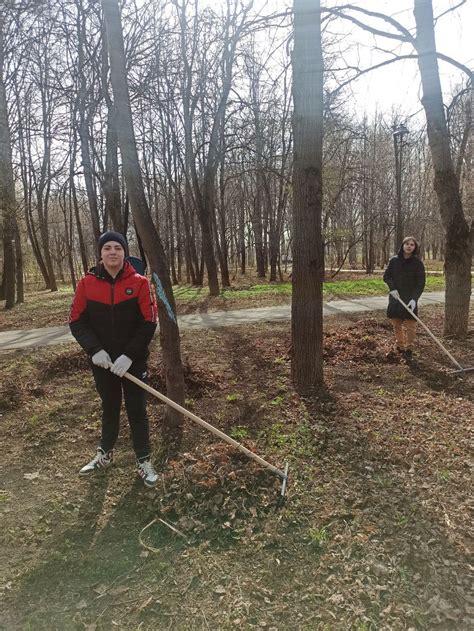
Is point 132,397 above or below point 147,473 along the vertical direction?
above

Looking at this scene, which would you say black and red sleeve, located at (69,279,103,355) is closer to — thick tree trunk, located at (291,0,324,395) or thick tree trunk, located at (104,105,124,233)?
thick tree trunk, located at (291,0,324,395)

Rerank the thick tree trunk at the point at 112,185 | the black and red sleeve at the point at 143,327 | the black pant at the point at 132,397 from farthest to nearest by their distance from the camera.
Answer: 1. the thick tree trunk at the point at 112,185
2. the black pant at the point at 132,397
3. the black and red sleeve at the point at 143,327

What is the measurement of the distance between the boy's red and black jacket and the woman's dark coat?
456 cm

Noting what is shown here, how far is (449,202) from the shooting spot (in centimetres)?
741

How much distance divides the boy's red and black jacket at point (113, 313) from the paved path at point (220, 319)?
233 inches

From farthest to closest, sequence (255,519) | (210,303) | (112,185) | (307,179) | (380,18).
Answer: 1. (210,303)
2. (112,185)
3. (380,18)
4. (307,179)
5. (255,519)

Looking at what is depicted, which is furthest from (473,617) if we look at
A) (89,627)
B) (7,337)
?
(7,337)

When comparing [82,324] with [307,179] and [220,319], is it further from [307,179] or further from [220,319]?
[220,319]

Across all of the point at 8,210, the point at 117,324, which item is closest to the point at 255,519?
the point at 117,324

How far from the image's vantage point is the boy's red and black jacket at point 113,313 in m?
3.34

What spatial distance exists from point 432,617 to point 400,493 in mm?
1033

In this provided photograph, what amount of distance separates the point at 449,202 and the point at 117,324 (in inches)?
262

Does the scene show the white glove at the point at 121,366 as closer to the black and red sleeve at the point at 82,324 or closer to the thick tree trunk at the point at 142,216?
the black and red sleeve at the point at 82,324

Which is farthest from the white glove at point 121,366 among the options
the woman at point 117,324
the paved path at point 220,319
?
the paved path at point 220,319
